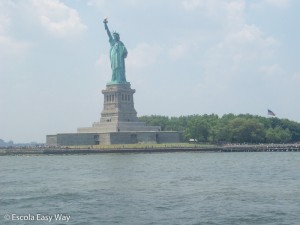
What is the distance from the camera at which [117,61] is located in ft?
431

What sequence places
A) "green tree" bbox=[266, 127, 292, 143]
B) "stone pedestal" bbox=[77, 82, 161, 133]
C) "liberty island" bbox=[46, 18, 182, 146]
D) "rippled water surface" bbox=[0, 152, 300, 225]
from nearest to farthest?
"rippled water surface" bbox=[0, 152, 300, 225] < "liberty island" bbox=[46, 18, 182, 146] < "stone pedestal" bbox=[77, 82, 161, 133] < "green tree" bbox=[266, 127, 292, 143]

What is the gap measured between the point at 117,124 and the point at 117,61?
1600 centimetres

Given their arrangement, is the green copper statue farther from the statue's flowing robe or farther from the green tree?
the green tree

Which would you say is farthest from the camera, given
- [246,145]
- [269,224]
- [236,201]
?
[246,145]

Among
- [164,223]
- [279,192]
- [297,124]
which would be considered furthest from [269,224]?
[297,124]

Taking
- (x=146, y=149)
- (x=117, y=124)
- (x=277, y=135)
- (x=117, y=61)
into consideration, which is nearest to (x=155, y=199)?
(x=146, y=149)

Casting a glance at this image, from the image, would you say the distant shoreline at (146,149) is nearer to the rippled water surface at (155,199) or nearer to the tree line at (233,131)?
the tree line at (233,131)

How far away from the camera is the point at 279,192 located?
40812 millimetres

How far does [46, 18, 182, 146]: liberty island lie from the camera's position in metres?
121

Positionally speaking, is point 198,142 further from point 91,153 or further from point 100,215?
point 100,215

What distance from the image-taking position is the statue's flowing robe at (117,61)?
13150 centimetres

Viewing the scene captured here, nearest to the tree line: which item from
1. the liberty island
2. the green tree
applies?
the green tree

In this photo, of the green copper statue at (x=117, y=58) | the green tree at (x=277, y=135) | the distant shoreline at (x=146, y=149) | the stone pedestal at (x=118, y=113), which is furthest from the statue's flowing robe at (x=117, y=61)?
the green tree at (x=277, y=135)

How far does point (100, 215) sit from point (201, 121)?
99031mm
